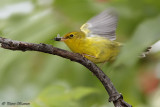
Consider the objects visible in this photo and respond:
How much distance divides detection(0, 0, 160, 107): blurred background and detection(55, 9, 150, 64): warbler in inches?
4.3

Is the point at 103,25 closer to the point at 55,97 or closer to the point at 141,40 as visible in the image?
the point at 55,97

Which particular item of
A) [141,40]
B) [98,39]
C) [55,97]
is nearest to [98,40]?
[98,39]

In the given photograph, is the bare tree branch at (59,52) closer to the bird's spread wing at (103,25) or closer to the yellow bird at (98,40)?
the yellow bird at (98,40)

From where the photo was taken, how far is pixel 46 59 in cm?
408

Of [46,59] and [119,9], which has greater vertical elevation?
[46,59]

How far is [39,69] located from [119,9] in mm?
1500

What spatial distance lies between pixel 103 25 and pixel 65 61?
581 mm

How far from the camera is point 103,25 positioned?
3789mm

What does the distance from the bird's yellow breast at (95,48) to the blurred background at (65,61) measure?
0.43ft

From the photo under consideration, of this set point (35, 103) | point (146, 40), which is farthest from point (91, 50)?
point (146, 40)

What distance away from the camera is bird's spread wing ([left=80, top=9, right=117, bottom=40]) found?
3434mm

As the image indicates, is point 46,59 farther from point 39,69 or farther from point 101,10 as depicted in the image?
point 101,10

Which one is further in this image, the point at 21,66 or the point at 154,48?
the point at 21,66

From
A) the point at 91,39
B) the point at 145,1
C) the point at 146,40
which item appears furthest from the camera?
the point at 91,39
